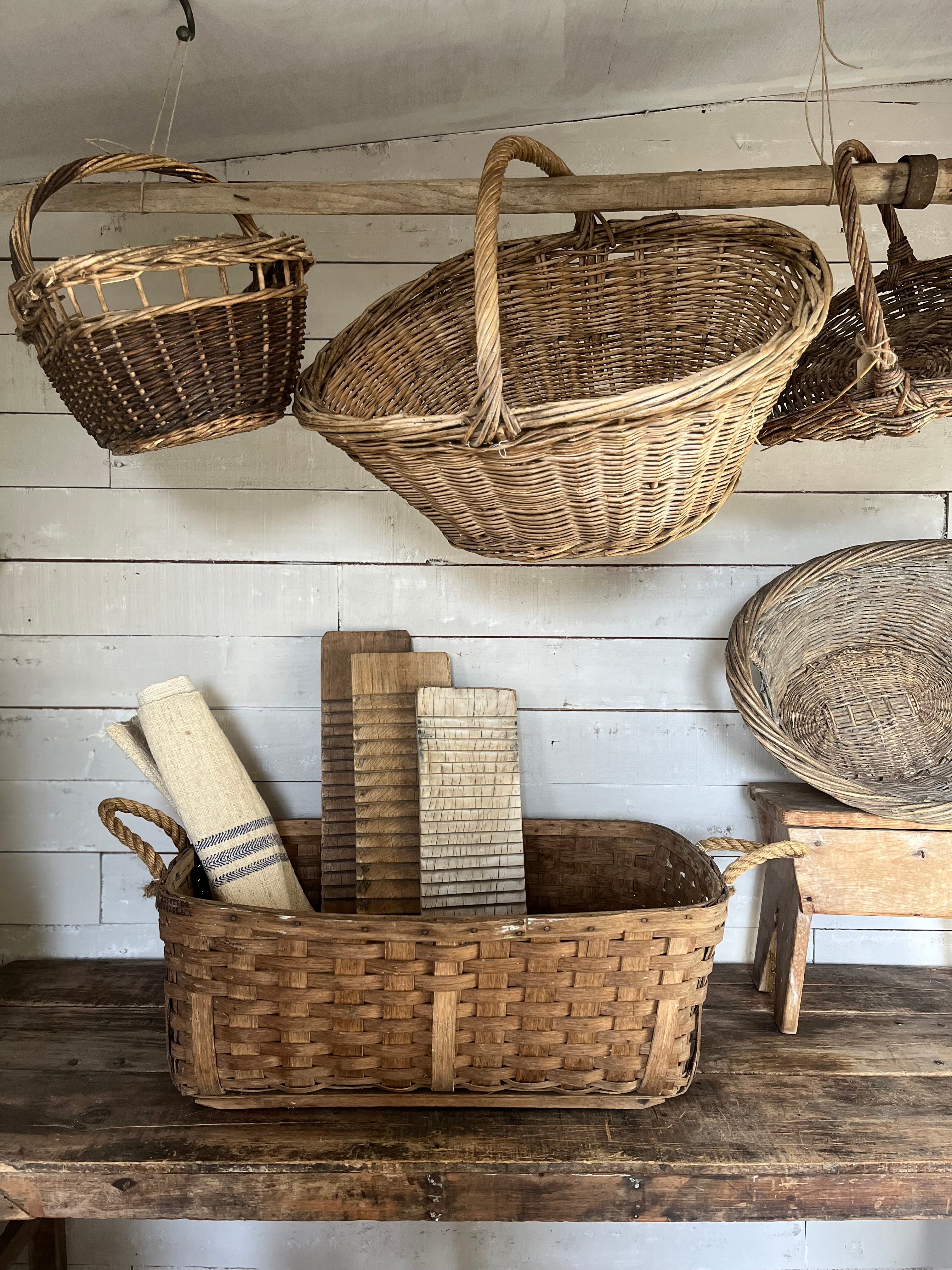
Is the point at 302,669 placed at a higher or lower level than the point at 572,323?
lower

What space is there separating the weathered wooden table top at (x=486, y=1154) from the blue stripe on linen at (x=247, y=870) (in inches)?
9.0

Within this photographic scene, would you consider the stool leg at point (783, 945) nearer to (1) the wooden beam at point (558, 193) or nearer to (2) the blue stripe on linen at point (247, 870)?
(2) the blue stripe on linen at point (247, 870)

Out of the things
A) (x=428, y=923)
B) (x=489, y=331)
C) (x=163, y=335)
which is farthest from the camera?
(x=428, y=923)

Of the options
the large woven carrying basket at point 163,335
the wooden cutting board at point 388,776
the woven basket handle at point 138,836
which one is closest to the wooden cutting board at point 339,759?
the wooden cutting board at point 388,776

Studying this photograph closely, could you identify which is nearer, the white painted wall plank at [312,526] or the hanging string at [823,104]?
the hanging string at [823,104]

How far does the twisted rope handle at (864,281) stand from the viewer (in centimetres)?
90

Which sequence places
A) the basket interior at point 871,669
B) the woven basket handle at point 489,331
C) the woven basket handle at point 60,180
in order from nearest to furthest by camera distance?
1. the woven basket handle at point 489,331
2. the woven basket handle at point 60,180
3. the basket interior at point 871,669

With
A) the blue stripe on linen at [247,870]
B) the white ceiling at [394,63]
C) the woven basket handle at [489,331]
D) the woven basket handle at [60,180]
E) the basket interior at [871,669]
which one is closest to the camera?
the woven basket handle at [489,331]

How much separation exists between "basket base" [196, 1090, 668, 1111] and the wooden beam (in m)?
0.99

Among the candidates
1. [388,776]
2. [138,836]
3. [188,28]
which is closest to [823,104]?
[188,28]

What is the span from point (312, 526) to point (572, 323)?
491 mm

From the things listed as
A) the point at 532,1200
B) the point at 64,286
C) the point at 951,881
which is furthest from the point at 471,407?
the point at 951,881

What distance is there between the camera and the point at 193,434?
0.95 m

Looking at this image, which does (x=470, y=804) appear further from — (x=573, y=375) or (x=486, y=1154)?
(x=573, y=375)
